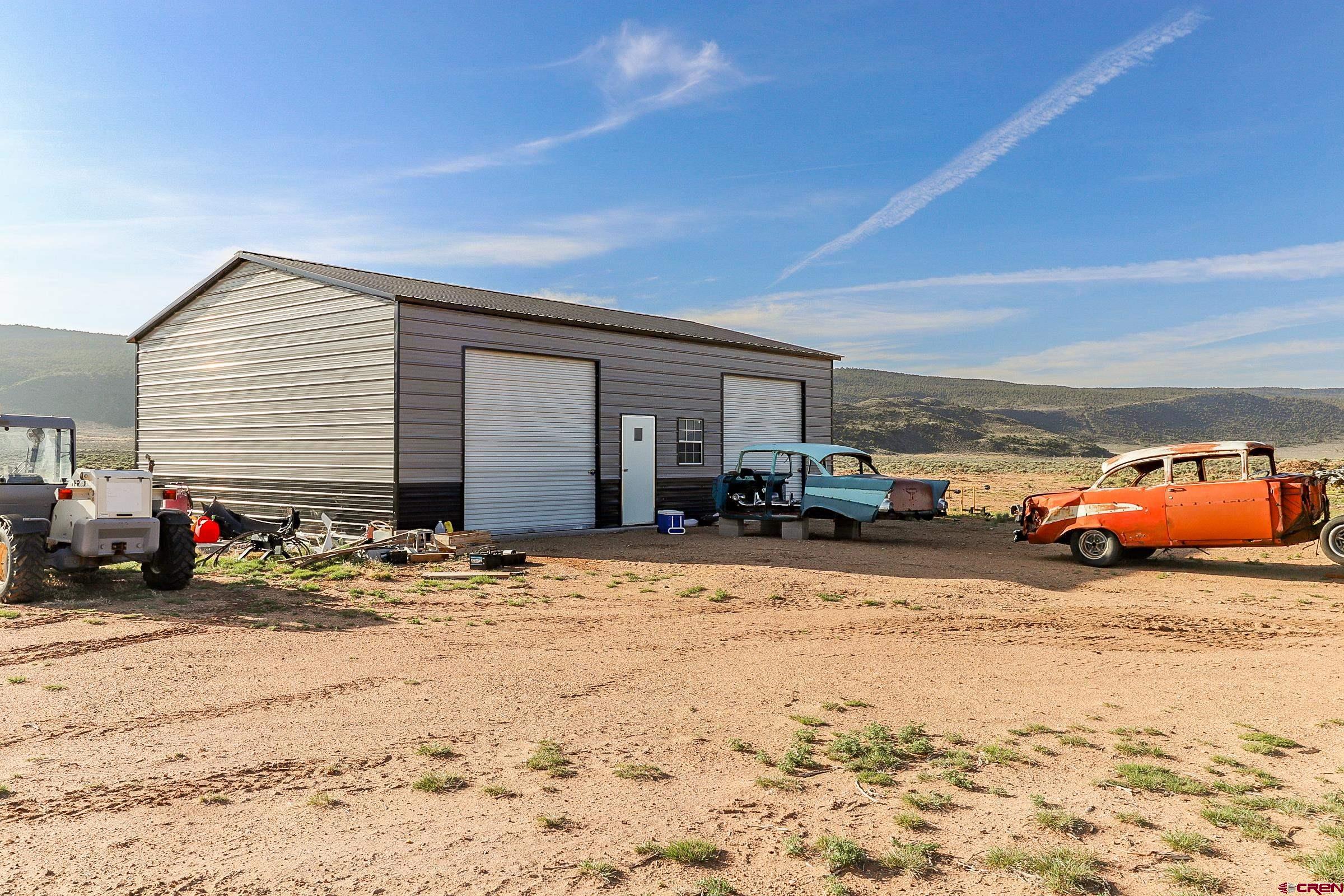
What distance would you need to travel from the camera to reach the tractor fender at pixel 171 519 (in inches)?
400

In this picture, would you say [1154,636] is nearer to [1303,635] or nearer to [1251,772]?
[1303,635]

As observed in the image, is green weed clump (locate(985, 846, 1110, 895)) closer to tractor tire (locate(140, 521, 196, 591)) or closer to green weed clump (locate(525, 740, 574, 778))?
green weed clump (locate(525, 740, 574, 778))

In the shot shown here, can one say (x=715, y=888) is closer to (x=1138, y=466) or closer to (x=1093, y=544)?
(x=1093, y=544)

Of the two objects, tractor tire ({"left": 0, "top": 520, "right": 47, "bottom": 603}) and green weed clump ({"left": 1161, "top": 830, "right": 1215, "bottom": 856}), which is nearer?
green weed clump ({"left": 1161, "top": 830, "right": 1215, "bottom": 856})

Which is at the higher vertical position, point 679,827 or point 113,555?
point 113,555

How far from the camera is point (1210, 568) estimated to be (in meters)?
12.8

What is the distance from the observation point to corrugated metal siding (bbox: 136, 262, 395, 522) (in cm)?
1503

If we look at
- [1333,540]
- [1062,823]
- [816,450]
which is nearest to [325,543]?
[816,450]

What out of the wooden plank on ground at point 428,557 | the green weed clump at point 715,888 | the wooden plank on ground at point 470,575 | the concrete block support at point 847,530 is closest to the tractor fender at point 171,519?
the wooden plank on ground at point 470,575

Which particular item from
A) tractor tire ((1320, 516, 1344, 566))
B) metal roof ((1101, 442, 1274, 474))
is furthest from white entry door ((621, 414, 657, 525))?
tractor tire ((1320, 516, 1344, 566))

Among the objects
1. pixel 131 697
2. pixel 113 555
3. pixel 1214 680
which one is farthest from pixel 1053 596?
pixel 113 555

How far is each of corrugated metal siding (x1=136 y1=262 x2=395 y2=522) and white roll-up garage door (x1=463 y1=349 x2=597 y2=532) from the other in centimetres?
174

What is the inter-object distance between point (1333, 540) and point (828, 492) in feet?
24.4

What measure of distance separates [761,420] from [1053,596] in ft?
38.8
